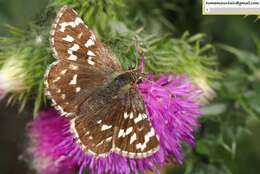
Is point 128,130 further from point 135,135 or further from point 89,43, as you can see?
point 89,43

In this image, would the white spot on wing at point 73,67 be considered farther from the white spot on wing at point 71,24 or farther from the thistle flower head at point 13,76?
the thistle flower head at point 13,76

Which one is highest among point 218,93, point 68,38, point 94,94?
point 68,38

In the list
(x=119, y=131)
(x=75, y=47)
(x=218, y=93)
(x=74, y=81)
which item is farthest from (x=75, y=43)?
(x=218, y=93)

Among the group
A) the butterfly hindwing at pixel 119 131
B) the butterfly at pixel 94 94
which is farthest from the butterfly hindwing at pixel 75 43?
the butterfly hindwing at pixel 119 131

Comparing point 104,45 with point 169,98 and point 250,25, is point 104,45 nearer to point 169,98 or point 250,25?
point 169,98

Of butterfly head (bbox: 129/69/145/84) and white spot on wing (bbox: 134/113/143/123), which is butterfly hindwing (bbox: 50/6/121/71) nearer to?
butterfly head (bbox: 129/69/145/84)

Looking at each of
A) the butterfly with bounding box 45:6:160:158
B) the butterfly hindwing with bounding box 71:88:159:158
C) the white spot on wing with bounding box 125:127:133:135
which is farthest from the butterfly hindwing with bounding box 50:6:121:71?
the white spot on wing with bounding box 125:127:133:135

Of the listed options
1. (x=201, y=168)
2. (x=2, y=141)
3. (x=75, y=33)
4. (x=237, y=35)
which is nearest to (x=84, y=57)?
(x=75, y=33)
